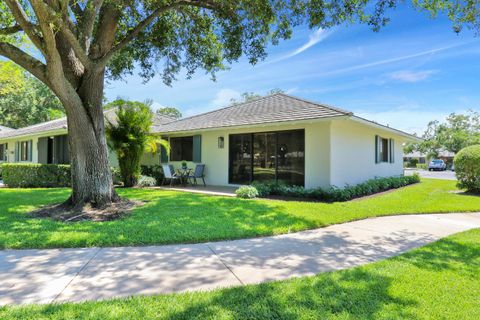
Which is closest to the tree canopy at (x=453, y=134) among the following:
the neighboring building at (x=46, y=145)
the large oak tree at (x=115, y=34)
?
the neighboring building at (x=46, y=145)

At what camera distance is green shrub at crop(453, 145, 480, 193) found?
11938 millimetres

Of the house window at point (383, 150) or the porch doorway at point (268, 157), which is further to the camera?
the house window at point (383, 150)

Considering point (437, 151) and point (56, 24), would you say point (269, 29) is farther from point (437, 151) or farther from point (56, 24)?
point (437, 151)

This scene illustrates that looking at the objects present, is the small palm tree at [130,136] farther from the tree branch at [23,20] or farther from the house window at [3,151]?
the house window at [3,151]

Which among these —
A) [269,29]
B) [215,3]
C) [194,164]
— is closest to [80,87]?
[215,3]

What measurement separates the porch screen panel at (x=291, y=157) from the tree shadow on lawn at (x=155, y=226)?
3.39 metres

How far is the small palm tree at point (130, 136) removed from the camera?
42.3 ft

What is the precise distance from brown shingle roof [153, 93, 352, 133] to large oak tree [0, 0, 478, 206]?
243 centimetres

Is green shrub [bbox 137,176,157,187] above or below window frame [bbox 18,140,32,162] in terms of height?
below

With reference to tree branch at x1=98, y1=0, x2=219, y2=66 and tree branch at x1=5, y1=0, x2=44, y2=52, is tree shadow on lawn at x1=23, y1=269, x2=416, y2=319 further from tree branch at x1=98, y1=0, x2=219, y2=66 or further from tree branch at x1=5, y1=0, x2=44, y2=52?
tree branch at x1=98, y1=0, x2=219, y2=66

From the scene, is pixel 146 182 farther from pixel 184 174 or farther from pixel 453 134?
pixel 453 134

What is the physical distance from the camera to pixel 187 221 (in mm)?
6188

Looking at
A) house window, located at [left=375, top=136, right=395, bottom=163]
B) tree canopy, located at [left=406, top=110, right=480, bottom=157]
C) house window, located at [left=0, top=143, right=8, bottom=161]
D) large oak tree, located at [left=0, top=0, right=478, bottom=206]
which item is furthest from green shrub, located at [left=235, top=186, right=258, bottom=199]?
tree canopy, located at [left=406, top=110, right=480, bottom=157]

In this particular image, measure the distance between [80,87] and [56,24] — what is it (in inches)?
65.1
